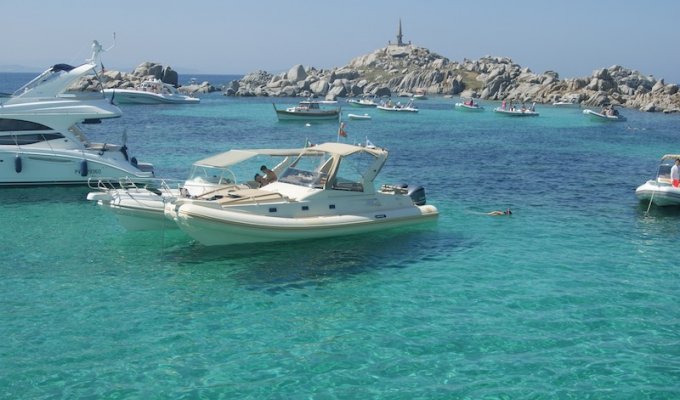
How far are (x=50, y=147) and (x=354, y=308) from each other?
813 inches

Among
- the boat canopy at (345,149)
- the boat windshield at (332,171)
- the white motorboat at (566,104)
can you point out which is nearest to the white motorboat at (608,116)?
the white motorboat at (566,104)

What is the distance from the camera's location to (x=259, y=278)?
722 inches

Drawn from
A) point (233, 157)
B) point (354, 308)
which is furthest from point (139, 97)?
point (354, 308)

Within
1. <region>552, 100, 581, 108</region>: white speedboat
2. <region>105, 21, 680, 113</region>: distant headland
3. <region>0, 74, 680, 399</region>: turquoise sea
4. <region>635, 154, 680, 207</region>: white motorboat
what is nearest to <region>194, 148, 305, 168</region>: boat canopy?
<region>0, 74, 680, 399</region>: turquoise sea

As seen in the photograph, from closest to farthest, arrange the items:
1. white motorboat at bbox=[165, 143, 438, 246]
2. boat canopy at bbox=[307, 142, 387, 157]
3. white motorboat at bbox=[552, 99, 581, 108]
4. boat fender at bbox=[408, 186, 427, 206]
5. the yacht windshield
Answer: white motorboat at bbox=[165, 143, 438, 246] → the yacht windshield → boat canopy at bbox=[307, 142, 387, 157] → boat fender at bbox=[408, 186, 427, 206] → white motorboat at bbox=[552, 99, 581, 108]

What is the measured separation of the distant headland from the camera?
403 feet

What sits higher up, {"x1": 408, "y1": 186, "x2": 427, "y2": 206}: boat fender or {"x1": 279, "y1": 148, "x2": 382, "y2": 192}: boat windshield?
{"x1": 279, "y1": 148, "x2": 382, "y2": 192}: boat windshield

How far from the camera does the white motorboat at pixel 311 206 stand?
66.3ft

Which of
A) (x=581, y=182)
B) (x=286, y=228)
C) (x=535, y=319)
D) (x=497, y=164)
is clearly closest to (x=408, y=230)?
(x=286, y=228)

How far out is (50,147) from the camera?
3089 centimetres

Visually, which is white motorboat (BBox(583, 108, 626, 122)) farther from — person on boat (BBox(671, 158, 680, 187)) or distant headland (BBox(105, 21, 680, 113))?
person on boat (BBox(671, 158, 680, 187))

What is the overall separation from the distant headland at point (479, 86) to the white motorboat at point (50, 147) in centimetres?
9857

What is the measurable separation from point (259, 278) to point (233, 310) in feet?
8.15

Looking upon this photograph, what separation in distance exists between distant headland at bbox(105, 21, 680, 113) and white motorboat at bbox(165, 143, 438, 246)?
9878 centimetres
